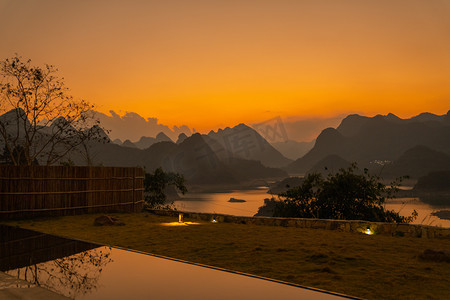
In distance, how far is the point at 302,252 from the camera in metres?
7.20

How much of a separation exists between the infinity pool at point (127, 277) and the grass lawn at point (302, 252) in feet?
1.49

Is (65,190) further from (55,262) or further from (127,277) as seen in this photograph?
(127,277)

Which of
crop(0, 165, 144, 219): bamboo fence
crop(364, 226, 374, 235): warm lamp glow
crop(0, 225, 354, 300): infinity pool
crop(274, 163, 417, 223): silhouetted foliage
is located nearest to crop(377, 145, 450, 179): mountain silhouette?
crop(274, 163, 417, 223): silhouetted foliage

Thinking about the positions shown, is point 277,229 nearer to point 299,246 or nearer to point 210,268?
point 299,246

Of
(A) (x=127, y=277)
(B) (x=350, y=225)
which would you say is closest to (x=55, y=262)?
(A) (x=127, y=277)

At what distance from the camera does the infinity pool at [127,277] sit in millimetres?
4625

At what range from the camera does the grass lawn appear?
5125 mm

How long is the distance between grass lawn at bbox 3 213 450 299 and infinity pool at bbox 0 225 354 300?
46 centimetres

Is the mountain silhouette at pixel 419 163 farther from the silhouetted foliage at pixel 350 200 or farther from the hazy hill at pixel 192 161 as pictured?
the silhouetted foliage at pixel 350 200

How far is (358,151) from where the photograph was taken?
650 feet

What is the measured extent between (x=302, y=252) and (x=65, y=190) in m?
9.48

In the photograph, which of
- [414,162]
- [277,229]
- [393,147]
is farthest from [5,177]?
[393,147]

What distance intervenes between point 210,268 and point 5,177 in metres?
9.57

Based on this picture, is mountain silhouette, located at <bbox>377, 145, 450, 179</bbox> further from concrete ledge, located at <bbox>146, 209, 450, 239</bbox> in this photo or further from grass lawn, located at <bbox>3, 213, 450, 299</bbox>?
grass lawn, located at <bbox>3, 213, 450, 299</bbox>
